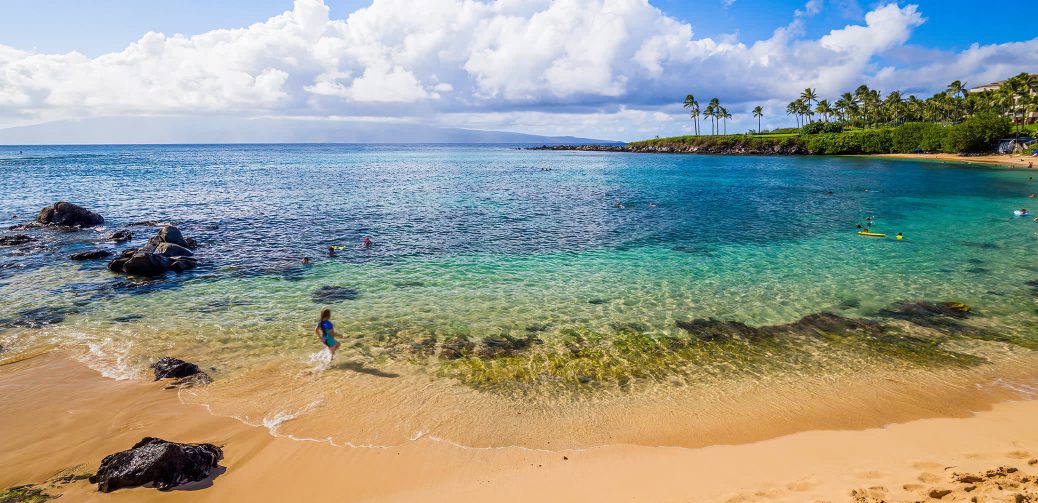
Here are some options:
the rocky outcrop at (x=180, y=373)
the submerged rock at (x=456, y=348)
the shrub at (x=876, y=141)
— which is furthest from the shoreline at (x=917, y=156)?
the rocky outcrop at (x=180, y=373)

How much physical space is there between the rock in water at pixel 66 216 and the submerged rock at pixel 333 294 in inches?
1228

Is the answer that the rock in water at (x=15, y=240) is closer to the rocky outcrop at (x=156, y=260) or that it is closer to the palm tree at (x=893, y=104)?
the rocky outcrop at (x=156, y=260)

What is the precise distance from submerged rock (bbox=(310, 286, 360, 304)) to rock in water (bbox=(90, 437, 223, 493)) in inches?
455

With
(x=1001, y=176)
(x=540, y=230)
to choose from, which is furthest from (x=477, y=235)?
(x=1001, y=176)

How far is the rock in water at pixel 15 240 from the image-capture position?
106 ft

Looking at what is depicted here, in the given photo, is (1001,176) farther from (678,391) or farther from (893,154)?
(678,391)

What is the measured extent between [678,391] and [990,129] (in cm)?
14770

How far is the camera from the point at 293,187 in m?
73.2

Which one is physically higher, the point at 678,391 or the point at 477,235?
the point at 477,235

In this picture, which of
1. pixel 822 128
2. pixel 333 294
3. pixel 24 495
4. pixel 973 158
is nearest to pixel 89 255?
pixel 333 294

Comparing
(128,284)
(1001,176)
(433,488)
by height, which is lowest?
(433,488)

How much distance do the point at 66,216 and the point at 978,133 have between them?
6512 inches

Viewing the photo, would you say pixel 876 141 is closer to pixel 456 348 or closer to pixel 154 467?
pixel 456 348

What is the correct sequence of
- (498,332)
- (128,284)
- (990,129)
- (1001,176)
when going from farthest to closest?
(990,129) → (1001,176) → (128,284) → (498,332)
